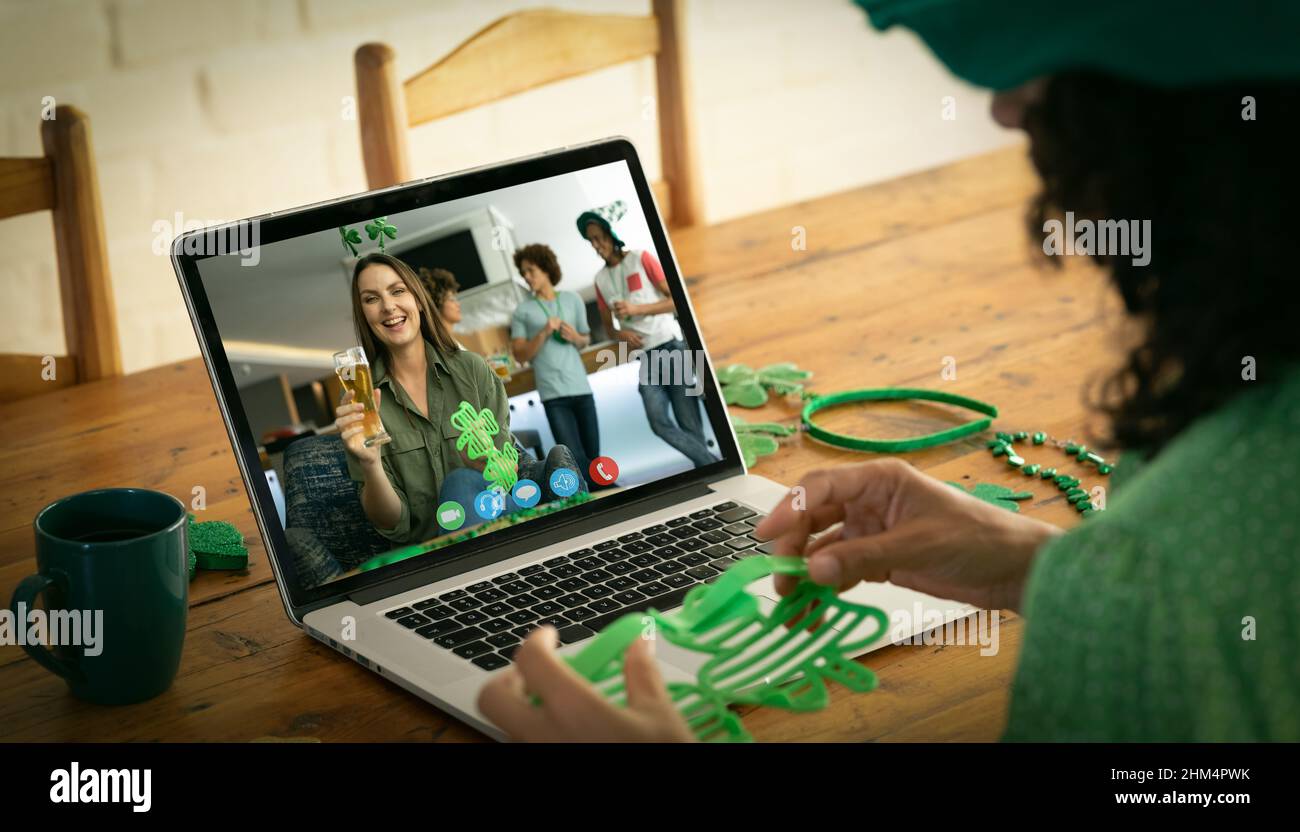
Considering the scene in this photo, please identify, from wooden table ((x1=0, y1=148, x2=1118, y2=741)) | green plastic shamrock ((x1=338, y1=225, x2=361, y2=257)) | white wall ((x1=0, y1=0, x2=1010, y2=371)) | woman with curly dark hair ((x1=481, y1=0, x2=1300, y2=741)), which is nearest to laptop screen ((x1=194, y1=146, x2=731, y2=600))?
green plastic shamrock ((x1=338, y1=225, x2=361, y2=257))

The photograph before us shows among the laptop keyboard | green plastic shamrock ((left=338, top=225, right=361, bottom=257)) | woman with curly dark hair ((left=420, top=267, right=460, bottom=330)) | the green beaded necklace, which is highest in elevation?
green plastic shamrock ((left=338, top=225, right=361, bottom=257))

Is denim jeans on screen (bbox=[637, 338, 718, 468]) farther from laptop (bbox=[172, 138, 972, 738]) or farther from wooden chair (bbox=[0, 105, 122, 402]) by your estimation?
wooden chair (bbox=[0, 105, 122, 402])

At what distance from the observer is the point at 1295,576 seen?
1.75 feet

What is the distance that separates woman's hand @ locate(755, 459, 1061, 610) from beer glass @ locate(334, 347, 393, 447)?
11.3 inches

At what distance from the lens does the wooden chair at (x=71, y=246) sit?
4.64ft

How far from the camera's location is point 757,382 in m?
1.30

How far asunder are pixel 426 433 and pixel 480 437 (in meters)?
0.04

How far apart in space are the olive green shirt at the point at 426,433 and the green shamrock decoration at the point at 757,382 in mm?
316

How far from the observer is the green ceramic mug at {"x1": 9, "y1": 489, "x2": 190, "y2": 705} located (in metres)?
0.81

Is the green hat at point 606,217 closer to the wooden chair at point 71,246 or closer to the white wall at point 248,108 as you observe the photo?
the wooden chair at point 71,246

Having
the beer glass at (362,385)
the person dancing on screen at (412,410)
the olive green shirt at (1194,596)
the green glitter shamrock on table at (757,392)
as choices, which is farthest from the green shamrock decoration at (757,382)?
the olive green shirt at (1194,596)
